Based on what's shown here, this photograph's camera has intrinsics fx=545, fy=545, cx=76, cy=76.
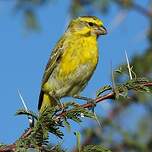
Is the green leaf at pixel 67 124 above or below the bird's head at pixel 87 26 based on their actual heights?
below

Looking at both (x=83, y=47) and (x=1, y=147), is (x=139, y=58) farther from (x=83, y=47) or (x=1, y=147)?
(x=1, y=147)

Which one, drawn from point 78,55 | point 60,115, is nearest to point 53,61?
point 78,55

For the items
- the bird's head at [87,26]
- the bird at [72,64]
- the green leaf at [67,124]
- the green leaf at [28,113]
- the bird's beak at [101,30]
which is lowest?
the green leaf at [67,124]

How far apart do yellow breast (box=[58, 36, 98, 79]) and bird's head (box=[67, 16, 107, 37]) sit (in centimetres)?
8

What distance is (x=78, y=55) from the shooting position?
5176 millimetres

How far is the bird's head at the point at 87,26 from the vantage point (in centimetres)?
533

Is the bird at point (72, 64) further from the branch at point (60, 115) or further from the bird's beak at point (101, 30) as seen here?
the branch at point (60, 115)

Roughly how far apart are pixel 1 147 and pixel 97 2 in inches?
152

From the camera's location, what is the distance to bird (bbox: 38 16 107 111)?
16.6 ft

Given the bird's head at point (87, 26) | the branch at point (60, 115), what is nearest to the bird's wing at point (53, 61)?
the bird's head at point (87, 26)

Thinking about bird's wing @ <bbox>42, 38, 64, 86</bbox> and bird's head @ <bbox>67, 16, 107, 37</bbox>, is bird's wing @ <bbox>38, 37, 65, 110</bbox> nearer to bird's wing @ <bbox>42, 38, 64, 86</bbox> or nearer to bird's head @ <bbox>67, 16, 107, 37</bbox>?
bird's wing @ <bbox>42, 38, 64, 86</bbox>

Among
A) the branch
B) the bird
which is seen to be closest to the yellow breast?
the bird

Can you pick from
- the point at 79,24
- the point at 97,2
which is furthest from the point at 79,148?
the point at 97,2

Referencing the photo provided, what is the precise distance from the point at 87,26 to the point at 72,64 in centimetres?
64
